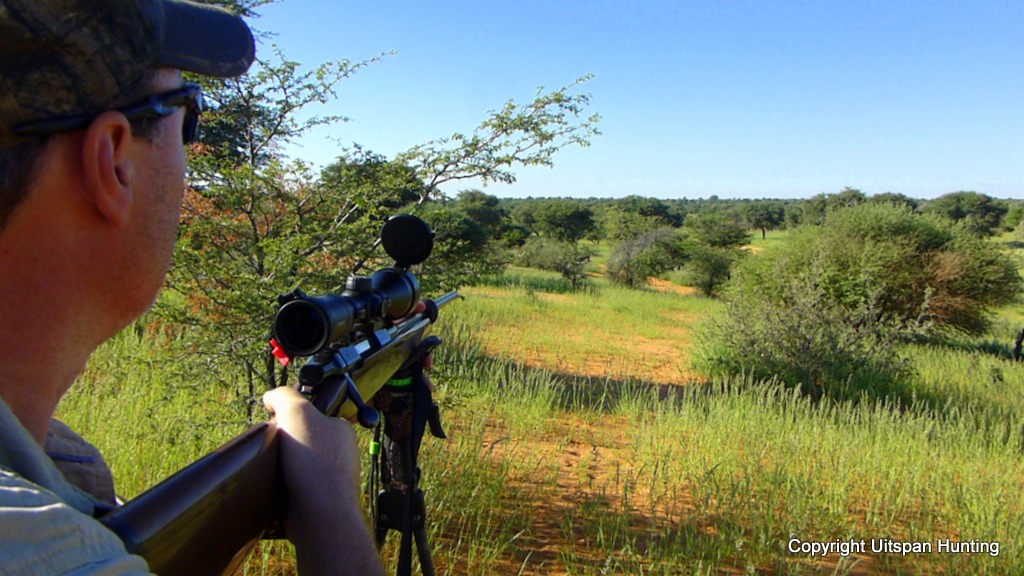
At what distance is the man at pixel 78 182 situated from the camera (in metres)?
0.75

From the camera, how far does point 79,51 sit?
79 centimetres

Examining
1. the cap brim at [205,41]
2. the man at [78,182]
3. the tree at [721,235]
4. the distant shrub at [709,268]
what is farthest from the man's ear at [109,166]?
the tree at [721,235]

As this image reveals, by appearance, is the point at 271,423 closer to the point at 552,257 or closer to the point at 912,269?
the point at 912,269

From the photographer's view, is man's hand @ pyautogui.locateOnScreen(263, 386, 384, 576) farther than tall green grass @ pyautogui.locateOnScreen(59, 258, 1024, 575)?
No

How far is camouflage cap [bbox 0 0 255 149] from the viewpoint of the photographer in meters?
0.75

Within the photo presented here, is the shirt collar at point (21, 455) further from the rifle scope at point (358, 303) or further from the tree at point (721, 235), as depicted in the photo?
the tree at point (721, 235)

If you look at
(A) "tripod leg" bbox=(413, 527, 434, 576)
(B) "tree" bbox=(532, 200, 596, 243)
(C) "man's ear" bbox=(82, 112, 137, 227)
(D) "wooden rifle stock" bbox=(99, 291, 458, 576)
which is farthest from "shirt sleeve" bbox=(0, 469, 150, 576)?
(B) "tree" bbox=(532, 200, 596, 243)

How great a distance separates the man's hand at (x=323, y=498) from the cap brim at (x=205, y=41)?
2.12ft

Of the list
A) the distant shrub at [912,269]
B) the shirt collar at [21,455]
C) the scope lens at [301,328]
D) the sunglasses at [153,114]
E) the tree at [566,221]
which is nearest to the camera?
the shirt collar at [21,455]

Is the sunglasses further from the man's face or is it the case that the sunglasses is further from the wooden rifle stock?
the wooden rifle stock

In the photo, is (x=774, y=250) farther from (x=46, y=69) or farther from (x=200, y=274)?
(x=46, y=69)

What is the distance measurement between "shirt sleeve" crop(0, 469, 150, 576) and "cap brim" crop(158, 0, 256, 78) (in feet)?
2.15

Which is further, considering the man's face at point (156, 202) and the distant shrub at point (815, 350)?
the distant shrub at point (815, 350)

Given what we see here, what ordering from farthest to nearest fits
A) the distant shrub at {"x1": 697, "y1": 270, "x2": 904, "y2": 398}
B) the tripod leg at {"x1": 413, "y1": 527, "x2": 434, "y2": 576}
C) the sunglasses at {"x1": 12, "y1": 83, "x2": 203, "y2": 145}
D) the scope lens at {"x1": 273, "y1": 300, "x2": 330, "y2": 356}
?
the distant shrub at {"x1": 697, "y1": 270, "x2": 904, "y2": 398} → the tripod leg at {"x1": 413, "y1": 527, "x2": 434, "y2": 576} → the scope lens at {"x1": 273, "y1": 300, "x2": 330, "y2": 356} → the sunglasses at {"x1": 12, "y1": 83, "x2": 203, "y2": 145}
